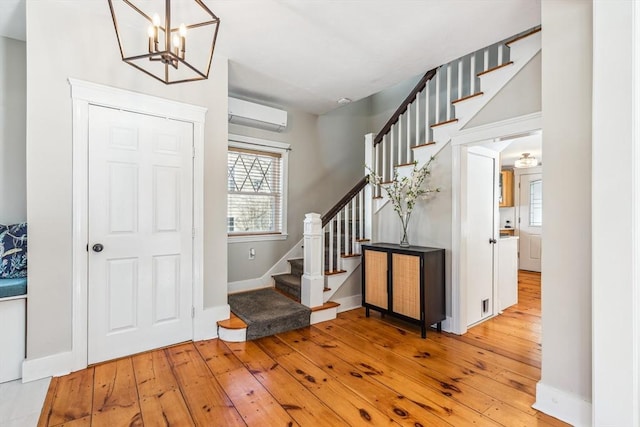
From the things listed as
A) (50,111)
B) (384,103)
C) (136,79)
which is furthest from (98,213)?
(384,103)

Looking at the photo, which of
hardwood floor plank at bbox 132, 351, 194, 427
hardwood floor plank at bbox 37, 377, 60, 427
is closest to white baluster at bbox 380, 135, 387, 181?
hardwood floor plank at bbox 132, 351, 194, 427

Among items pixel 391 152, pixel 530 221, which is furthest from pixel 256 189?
pixel 530 221

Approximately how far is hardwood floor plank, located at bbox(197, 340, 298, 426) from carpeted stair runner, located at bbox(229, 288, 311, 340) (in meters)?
0.34

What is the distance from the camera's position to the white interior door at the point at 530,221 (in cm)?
634

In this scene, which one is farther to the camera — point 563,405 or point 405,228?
point 405,228

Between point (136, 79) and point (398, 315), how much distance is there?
129 inches

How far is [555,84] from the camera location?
1.88 m

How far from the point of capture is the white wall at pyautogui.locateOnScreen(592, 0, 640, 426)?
151 cm

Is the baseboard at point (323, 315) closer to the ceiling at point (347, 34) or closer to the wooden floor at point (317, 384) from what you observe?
the wooden floor at point (317, 384)

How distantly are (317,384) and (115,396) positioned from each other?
134 centimetres

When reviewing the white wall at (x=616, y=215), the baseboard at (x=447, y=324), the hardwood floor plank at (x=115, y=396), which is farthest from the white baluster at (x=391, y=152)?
the hardwood floor plank at (x=115, y=396)

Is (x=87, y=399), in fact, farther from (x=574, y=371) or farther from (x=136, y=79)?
(x=574, y=371)

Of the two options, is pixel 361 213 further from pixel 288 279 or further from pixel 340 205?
pixel 288 279

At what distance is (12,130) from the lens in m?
2.58
